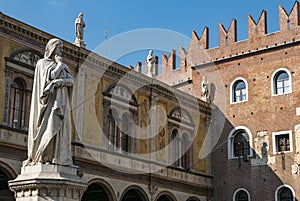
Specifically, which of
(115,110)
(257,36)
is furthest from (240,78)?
(115,110)

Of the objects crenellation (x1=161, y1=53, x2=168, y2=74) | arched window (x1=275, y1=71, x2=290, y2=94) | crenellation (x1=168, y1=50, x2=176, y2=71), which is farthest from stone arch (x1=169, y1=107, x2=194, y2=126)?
crenellation (x1=161, y1=53, x2=168, y2=74)

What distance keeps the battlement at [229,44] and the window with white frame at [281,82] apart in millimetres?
1099

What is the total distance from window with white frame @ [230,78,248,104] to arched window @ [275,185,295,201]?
12.5 feet

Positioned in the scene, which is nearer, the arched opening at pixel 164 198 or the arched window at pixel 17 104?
the arched window at pixel 17 104

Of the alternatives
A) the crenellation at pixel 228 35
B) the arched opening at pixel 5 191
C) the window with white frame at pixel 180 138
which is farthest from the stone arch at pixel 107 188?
the crenellation at pixel 228 35

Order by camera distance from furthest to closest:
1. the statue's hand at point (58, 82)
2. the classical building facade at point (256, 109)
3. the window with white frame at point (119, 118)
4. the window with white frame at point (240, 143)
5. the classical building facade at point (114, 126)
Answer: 1. the window with white frame at point (240, 143)
2. the classical building facade at point (256, 109)
3. the window with white frame at point (119, 118)
4. the classical building facade at point (114, 126)
5. the statue's hand at point (58, 82)

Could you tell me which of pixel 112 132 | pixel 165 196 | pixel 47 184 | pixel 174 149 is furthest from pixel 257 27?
pixel 47 184

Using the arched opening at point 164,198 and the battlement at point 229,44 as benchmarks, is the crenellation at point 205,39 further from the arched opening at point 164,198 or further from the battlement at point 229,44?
the arched opening at point 164,198

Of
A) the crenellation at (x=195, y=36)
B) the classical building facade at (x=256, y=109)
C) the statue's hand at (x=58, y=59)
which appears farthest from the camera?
the crenellation at (x=195, y=36)

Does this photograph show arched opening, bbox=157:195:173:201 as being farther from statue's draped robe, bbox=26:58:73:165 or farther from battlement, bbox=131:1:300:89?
statue's draped robe, bbox=26:58:73:165

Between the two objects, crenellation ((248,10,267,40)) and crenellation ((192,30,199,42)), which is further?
crenellation ((192,30,199,42))

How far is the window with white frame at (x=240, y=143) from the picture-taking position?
2145cm

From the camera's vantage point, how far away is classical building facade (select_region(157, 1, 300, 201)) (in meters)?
20.5

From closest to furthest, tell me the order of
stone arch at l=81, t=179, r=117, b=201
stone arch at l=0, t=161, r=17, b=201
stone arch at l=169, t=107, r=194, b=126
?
stone arch at l=0, t=161, r=17, b=201 < stone arch at l=81, t=179, r=117, b=201 < stone arch at l=169, t=107, r=194, b=126
